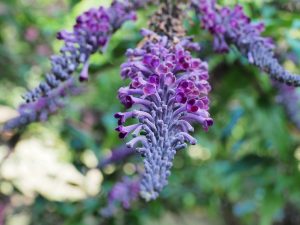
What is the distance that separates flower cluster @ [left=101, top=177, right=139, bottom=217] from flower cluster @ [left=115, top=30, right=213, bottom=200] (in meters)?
1.33

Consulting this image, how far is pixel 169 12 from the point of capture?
4.67 ft

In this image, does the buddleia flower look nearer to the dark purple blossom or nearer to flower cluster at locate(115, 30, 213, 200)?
flower cluster at locate(115, 30, 213, 200)

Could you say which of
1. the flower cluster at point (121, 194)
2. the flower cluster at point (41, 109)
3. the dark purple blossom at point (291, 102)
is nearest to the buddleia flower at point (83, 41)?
the flower cluster at point (41, 109)

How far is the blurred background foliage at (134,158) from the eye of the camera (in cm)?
239

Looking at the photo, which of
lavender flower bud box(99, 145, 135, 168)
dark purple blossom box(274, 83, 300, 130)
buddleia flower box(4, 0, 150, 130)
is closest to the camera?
buddleia flower box(4, 0, 150, 130)

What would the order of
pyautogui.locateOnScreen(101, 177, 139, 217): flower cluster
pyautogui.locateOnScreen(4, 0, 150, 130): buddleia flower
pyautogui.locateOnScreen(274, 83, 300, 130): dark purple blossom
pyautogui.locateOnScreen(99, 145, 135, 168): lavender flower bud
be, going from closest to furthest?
1. pyautogui.locateOnScreen(4, 0, 150, 130): buddleia flower
2. pyautogui.locateOnScreen(274, 83, 300, 130): dark purple blossom
3. pyautogui.locateOnScreen(101, 177, 139, 217): flower cluster
4. pyautogui.locateOnScreen(99, 145, 135, 168): lavender flower bud

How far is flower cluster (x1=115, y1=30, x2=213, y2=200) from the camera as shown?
94 cm

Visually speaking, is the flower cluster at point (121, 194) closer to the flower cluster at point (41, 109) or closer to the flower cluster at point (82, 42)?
the flower cluster at point (41, 109)

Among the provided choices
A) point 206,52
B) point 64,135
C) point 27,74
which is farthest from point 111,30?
point 27,74

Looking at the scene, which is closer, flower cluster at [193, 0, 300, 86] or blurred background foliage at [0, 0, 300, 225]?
flower cluster at [193, 0, 300, 86]

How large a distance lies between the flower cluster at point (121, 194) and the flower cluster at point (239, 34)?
1.22 m

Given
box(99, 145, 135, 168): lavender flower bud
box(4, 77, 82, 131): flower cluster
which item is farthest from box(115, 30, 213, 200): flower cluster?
box(99, 145, 135, 168): lavender flower bud

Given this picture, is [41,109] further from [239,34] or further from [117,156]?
[117,156]

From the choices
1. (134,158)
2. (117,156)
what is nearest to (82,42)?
(117,156)
